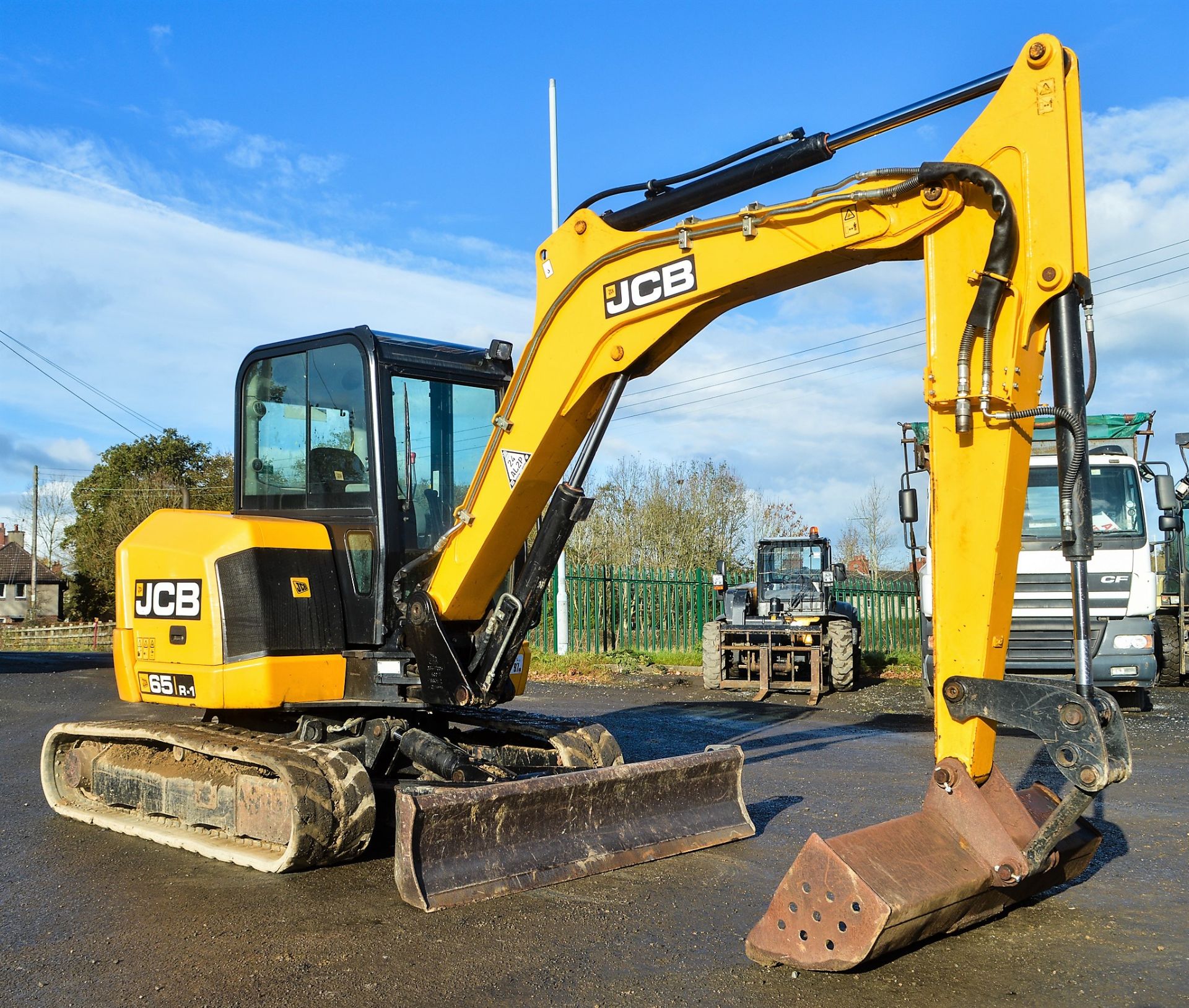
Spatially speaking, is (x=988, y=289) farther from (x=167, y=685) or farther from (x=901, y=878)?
(x=167, y=685)

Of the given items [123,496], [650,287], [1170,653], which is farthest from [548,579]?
[123,496]

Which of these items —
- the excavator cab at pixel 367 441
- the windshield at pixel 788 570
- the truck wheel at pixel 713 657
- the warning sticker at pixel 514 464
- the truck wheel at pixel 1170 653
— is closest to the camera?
the warning sticker at pixel 514 464

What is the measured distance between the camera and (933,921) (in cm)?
441

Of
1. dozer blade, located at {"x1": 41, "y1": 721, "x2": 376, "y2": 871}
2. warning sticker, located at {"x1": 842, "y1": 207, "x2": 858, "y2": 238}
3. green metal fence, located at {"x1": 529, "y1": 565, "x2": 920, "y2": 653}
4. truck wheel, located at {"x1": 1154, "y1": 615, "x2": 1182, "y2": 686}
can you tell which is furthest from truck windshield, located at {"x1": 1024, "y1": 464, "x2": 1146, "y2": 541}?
dozer blade, located at {"x1": 41, "y1": 721, "x2": 376, "y2": 871}

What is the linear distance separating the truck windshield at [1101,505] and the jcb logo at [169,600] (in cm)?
947

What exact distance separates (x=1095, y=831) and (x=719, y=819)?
7.01 ft

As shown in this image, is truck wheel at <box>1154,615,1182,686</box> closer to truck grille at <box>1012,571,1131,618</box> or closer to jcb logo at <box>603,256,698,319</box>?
truck grille at <box>1012,571,1131,618</box>

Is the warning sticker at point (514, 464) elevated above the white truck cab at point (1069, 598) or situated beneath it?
elevated above

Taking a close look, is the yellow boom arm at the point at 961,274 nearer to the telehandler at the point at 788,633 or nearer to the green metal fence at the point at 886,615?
the telehandler at the point at 788,633

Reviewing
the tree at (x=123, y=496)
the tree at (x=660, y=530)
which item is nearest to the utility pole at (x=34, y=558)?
the tree at (x=123, y=496)

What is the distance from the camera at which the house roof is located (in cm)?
6194

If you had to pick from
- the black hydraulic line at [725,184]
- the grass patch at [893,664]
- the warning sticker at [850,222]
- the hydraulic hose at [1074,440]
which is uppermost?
the black hydraulic line at [725,184]

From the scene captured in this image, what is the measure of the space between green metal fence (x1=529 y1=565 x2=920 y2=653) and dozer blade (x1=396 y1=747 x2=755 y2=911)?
48.2 feet

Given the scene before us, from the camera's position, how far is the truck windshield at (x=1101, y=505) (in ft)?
42.3
